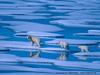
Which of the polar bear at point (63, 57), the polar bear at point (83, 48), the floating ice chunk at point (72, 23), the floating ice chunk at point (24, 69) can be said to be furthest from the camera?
the floating ice chunk at point (72, 23)

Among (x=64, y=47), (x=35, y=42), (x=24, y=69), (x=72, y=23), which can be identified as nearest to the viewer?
(x=24, y=69)

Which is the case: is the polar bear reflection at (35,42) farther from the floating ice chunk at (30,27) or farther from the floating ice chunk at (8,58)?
the floating ice chunk at (30,27)

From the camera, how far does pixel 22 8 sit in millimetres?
5355

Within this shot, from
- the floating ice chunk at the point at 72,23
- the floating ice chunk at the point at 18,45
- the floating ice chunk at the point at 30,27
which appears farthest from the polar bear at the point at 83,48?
the floating ice chunk at the point at 72,23

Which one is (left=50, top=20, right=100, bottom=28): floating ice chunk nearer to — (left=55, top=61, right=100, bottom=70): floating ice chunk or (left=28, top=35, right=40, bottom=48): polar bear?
(left=28, top=35, right=40, bottom=48): polar bear

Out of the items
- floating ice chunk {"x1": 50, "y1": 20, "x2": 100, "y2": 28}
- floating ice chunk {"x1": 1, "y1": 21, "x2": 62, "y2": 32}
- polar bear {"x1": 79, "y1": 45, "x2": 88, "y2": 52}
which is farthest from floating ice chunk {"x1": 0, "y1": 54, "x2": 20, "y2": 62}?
floating ice chunk {"x1": 50, "y1": 20, "x2": 100, "y2": 28}

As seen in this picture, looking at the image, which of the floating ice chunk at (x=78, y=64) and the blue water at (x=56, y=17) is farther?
the blue water at (x=56, y=17)

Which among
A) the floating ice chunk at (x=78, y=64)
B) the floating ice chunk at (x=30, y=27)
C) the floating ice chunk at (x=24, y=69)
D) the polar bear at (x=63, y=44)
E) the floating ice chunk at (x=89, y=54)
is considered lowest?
the floating ice chunk at (x=24, y=69)

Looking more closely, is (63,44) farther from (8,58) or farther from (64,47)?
(8,58)

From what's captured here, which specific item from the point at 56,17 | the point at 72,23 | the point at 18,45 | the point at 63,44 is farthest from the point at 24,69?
the point at 56,17

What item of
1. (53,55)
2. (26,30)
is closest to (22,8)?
(26,30)

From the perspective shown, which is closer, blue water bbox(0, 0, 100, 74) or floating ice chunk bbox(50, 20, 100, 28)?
blue water bbox(0, 0, 100, 74)

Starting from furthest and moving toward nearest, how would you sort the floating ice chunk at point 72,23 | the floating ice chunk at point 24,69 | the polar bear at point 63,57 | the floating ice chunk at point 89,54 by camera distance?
the floating ice chunk at point 72,23 → the floating ice chunk at point 89,54 → the polar bear at point 63,57 → the floating ice chunk at point 24,69

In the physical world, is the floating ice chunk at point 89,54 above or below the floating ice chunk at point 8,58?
above
